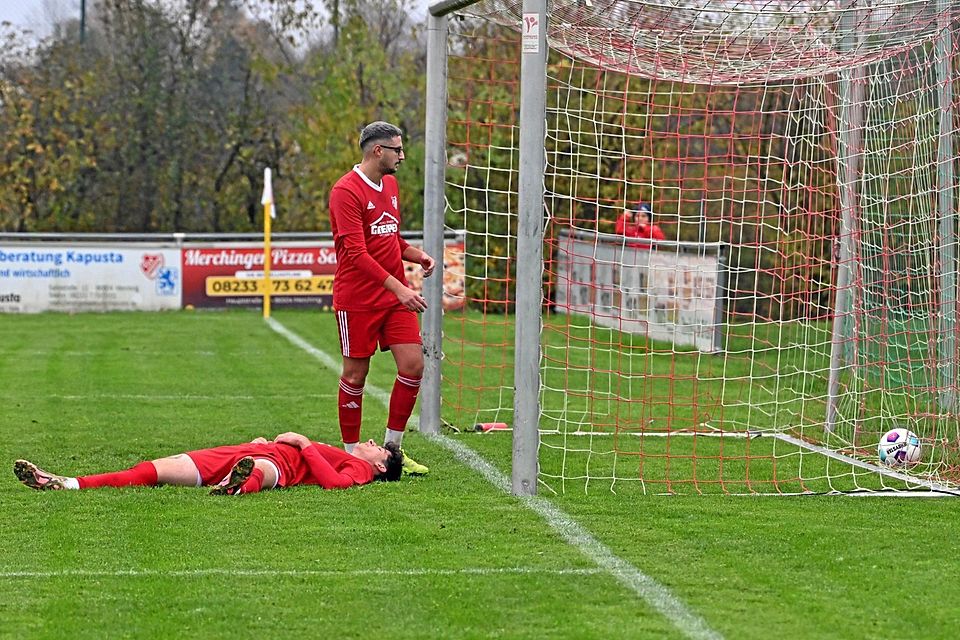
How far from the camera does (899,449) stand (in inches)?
347

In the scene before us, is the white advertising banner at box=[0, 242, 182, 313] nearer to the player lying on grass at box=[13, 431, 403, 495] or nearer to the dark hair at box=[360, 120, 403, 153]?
the dark hair at box=[360, 120, 403, 153]

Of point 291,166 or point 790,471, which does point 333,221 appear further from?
point 291,166

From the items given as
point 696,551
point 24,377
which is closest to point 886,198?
point 696,551

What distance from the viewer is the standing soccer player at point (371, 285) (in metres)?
8.19

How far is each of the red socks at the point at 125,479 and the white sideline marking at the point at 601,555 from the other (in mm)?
1901

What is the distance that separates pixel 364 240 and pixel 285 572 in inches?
115

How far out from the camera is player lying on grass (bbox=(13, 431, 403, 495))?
731 cm

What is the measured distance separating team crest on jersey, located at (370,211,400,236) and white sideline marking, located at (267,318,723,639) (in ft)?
5.02

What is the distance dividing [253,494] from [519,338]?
165 cm

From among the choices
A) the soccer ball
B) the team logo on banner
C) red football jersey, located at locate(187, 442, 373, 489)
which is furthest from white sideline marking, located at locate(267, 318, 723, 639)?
the team logo on banner

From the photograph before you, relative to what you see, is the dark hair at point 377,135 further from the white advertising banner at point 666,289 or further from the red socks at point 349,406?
the white advertising banner at point 666,289

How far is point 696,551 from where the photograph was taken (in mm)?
6125

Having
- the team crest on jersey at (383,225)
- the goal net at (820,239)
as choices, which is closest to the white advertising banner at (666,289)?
the goal net at (820,239)

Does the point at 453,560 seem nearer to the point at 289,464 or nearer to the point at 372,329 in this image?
the point at 289,464
